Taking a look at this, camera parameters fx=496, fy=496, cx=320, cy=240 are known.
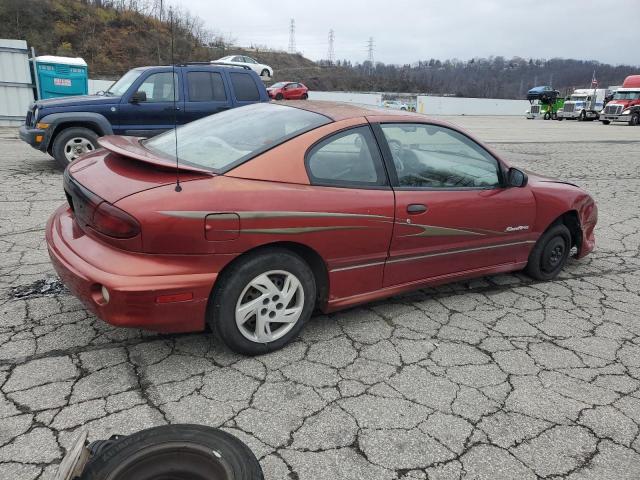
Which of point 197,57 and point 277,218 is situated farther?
point 197,57

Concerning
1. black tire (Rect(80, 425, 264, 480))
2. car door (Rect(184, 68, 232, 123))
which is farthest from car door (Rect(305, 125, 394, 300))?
car door (Rect(184, 68, 232, 123))

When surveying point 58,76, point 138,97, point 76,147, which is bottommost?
point 76,147

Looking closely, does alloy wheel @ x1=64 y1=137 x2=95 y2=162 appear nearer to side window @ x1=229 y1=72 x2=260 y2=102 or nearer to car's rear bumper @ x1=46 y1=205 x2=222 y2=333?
side window @ x1=229 y1=72 x2=260 y2=102

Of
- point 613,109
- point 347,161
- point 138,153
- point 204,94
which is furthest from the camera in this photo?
point 613,109

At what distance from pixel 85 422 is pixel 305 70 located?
7824 cm

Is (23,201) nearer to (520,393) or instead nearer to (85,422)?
(85,422)

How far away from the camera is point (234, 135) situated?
10.6 ft

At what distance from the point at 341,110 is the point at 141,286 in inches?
70.6

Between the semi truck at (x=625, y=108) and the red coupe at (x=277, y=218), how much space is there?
32.7 m

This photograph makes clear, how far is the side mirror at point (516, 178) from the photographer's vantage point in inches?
151

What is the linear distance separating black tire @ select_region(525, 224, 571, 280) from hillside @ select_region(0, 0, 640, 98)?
3.28 meters

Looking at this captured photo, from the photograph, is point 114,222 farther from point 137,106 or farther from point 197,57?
point 197,57

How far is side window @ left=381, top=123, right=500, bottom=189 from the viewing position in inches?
133

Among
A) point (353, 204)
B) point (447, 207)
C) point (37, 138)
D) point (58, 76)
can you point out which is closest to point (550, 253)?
point (447, 207)
